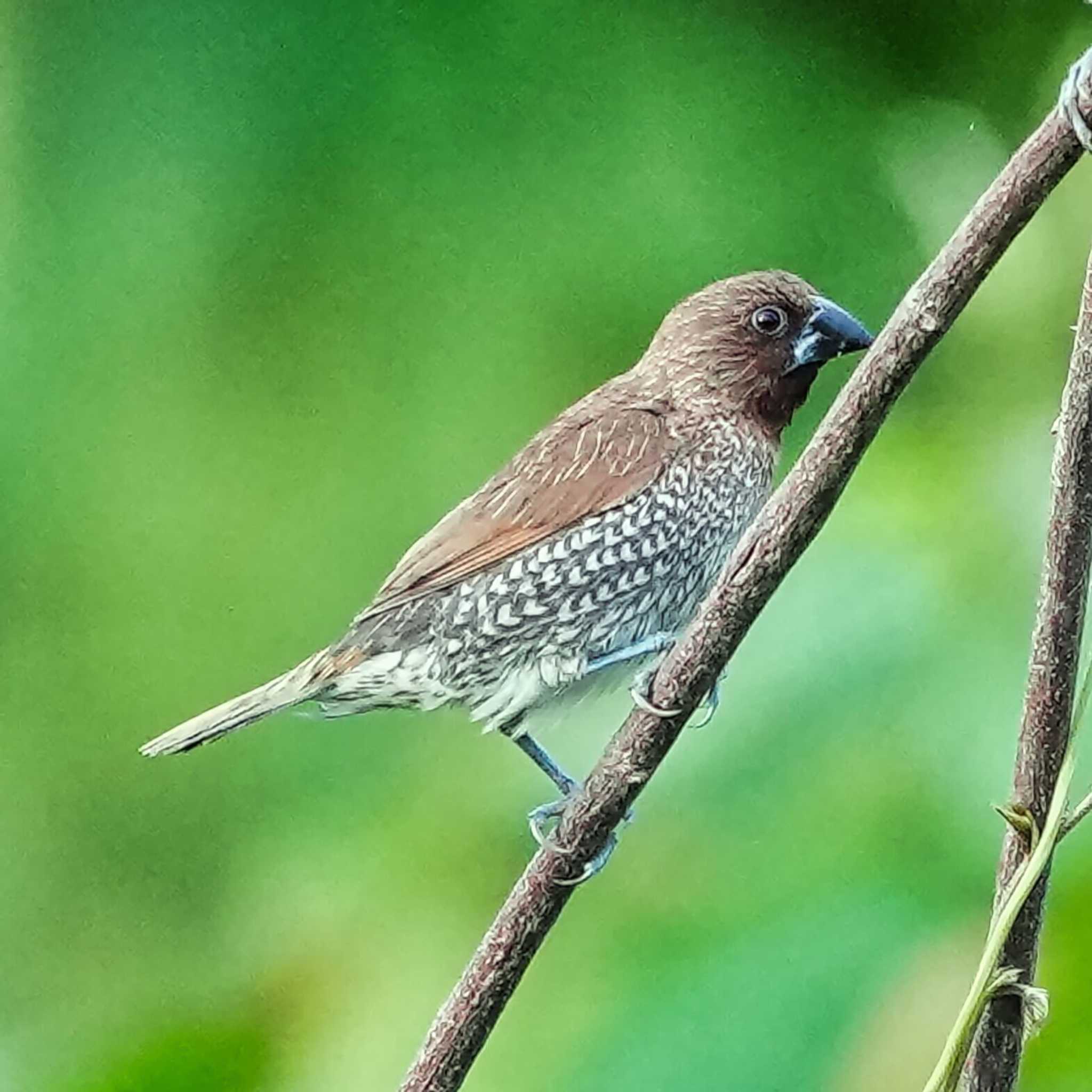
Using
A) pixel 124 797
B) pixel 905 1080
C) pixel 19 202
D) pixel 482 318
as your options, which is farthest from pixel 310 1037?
pixel 19 202

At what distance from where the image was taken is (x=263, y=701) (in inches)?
48.8

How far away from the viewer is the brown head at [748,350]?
1.25 meters

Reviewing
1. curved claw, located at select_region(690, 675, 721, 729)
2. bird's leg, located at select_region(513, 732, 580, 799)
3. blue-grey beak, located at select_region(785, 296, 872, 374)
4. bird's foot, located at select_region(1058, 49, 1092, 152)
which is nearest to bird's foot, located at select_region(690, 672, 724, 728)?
curved claw, located at select_region(690, 675, 721, 729)

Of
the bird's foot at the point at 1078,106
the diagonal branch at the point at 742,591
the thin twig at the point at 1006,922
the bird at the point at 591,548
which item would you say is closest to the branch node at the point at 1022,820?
→ the thin twig at the point at 1006,922

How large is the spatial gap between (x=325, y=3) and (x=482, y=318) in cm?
28

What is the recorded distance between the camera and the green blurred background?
4.18 feet

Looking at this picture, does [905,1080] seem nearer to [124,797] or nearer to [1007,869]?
[1007,869]

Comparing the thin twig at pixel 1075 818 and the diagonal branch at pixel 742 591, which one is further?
the thin twig at pixel 1075 818

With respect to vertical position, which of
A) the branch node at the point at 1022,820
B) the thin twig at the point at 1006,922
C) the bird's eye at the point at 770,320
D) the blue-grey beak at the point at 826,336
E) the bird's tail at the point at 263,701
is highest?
the bird's tail at the point at 263,701

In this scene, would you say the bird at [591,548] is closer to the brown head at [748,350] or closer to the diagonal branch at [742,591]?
the brown head at [748,350]

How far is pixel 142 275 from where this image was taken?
4.30 ft

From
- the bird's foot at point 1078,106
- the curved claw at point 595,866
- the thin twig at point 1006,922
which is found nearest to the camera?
the bird's foot at point 1078,106

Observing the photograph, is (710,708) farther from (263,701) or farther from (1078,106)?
(1078,106)

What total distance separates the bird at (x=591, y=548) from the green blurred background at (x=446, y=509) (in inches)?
1.7
